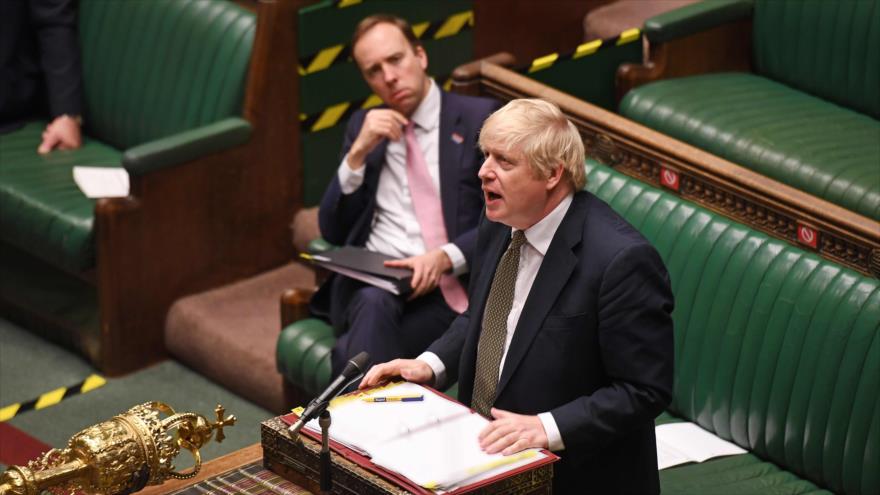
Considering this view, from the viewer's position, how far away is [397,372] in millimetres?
3473

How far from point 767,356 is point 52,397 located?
2.46 m

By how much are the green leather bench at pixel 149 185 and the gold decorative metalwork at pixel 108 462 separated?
2.04 metres

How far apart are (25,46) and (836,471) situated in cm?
369

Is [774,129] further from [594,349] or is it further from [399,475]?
[399,475]

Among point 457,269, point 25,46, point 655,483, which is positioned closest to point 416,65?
Result: point 457,269

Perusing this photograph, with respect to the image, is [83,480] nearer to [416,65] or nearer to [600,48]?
[416,65]

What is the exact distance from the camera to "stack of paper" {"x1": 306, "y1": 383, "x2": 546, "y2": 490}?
3064mm

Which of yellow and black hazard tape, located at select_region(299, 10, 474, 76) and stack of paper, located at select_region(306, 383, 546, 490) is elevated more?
stack of paper, located at select_region(306, 383, 546, 490)

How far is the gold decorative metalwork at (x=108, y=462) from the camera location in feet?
10.8

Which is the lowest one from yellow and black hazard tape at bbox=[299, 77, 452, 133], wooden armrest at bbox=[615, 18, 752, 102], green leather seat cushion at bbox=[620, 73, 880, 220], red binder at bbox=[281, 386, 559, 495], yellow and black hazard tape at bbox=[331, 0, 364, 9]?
yellow and black hazard tape at bbox=[299, 77, 452, 133]

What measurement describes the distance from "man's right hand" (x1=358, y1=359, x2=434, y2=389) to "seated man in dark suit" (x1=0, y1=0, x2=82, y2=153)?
2.98 meters

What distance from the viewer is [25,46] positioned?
6.23m

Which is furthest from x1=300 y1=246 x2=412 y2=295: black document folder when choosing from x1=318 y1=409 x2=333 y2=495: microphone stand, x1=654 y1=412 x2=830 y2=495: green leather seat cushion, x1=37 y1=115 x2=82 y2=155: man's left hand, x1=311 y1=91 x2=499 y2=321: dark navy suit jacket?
x1=37 y1=115 x2=82 y2=155: man's left hand

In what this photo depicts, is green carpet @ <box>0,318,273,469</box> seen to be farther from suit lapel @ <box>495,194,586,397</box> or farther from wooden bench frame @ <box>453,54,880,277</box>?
suit lapel @ <box>495,194,586,397</box>
